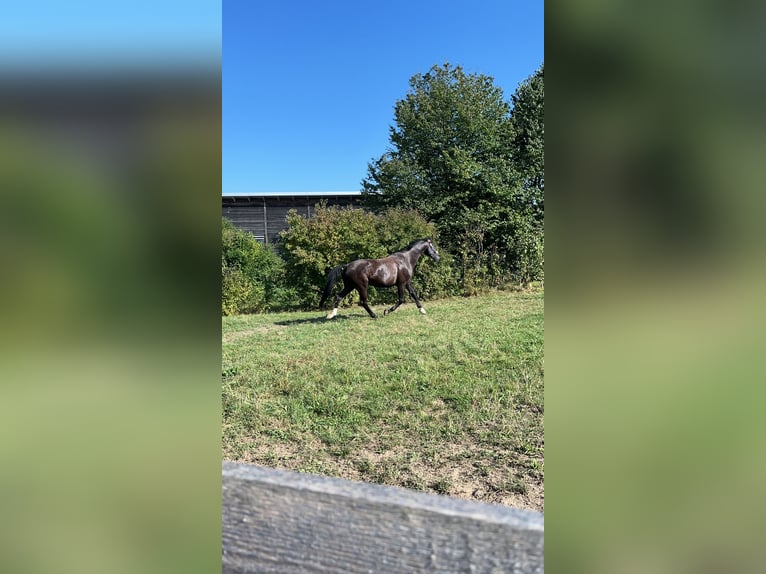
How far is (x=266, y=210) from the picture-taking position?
1966 centimetres

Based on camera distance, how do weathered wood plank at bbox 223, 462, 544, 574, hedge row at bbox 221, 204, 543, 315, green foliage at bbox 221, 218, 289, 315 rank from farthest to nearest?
hedge row at bbox 221, 204, 543, 315, green foliage at bbox 221, 218, 289, 315, weathered wood plank at bbox 223, 462, 544, 574

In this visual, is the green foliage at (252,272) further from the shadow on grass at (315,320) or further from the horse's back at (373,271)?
the horse's back at (373,271)

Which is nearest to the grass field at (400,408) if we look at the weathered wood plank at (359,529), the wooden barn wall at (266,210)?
the weathered wood plank at (359,529)

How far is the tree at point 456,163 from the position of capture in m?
16.2

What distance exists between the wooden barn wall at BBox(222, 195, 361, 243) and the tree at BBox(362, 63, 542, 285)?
2.67 meters

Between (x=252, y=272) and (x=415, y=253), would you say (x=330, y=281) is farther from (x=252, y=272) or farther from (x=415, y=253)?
(x=252, y=272)

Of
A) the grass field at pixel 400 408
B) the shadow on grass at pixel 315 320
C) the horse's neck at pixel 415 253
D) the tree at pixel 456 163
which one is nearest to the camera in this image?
the grass field at pixel 400 408

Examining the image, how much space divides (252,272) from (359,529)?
11.9 m

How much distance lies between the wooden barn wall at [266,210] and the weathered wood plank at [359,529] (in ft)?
62.5

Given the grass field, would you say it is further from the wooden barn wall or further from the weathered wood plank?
the wooden barn wall

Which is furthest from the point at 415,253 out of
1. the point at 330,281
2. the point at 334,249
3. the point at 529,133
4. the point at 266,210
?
the point at 266,210

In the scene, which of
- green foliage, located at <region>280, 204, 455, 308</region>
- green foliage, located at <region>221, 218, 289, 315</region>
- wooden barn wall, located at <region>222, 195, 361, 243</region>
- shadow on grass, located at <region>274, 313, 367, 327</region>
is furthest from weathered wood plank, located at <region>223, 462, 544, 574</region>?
wooden barn wall, located at <region>222, 195, 361, 243</region>

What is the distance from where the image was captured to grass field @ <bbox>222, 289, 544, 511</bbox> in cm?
294
